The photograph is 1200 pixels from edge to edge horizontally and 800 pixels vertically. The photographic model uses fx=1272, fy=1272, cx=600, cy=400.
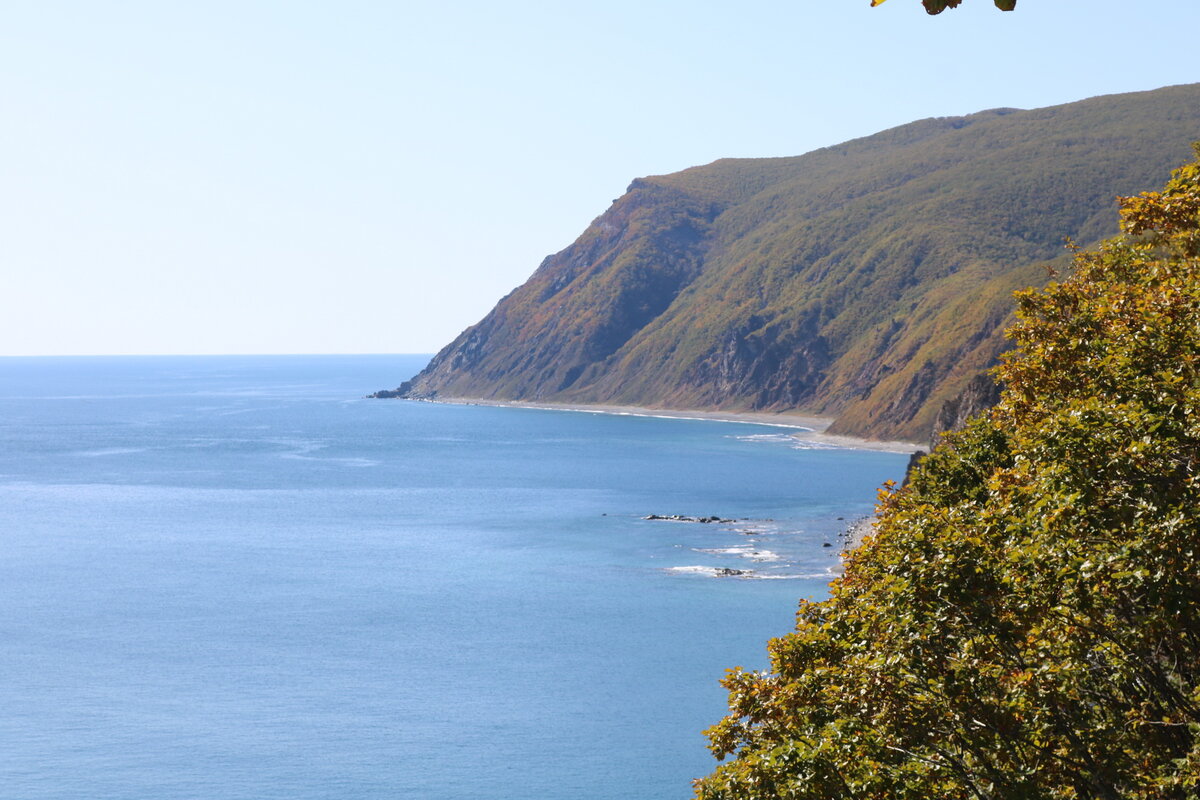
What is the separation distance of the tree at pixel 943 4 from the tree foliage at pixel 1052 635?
1165cm

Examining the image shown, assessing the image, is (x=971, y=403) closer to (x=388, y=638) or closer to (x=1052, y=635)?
(x=388, y=638)

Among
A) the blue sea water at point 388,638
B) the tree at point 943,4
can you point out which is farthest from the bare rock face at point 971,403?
the tree at point 943,4

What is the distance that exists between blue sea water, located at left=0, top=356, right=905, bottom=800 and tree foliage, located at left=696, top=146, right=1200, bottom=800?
38.2 m

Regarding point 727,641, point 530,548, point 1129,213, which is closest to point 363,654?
point 727,641

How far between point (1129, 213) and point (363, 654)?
66.3 m

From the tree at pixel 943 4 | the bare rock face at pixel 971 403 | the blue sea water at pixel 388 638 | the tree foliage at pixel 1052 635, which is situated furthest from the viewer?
the bare rock face at pixel 971 403

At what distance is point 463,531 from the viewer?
464 ft

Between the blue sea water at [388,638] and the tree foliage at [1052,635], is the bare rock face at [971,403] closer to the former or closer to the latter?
the blue sea water at [388,638]

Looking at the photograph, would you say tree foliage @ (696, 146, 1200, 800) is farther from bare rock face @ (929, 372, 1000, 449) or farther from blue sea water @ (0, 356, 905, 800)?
bare rock face @ (929, 372, 1000, 449)

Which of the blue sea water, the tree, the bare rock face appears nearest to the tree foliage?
the tree

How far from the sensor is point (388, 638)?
91375mm

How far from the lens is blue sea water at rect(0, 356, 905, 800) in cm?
6325

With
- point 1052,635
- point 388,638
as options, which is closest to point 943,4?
point 1052,635

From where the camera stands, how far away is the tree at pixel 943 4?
7.71m
